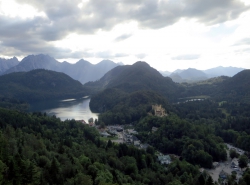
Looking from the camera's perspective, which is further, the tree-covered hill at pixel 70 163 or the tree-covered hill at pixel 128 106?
the tree-covered hill at pixel 128 106

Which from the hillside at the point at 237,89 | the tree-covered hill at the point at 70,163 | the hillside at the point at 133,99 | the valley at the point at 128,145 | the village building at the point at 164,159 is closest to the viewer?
the tree-covered hill at the point at 70,163

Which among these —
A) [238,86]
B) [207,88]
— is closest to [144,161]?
[238,86]

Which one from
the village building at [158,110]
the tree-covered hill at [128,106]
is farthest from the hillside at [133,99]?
the village building at [158,110]

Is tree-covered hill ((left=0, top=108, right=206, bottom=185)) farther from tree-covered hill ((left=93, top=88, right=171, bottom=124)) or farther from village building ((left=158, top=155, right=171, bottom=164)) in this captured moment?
tree-covered hill ((left=93, top=88, right=171, bottom=124))

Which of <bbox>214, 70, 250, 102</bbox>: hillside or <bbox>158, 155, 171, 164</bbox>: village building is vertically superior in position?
<bbox>214, 70, 250, 102</bbox>: hillside

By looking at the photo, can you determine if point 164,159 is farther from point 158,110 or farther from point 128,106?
point 128,106

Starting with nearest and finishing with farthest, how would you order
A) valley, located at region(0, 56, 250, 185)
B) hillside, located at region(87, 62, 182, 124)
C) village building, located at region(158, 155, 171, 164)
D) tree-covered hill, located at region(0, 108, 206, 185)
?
1. tree-covered hill, located at region(0, 108, 206, 185)
2. valley, located at region(0, 56, 250, 185)
3. village building, located at region(158, 155, 171, 164)
4. hillside, located at region(87, 62, 182, 124)

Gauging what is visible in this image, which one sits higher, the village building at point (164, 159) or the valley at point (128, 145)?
the valley at point (128, 145)

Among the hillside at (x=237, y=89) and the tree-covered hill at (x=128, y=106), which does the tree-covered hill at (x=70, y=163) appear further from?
the hillside at (x=237, y=89)

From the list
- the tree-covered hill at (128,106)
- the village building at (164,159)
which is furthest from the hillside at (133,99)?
the village building at (164,159)

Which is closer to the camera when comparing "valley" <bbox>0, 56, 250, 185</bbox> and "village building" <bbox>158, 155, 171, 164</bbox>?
"valley" <bbox>0, 56, 250, 185</bbox>

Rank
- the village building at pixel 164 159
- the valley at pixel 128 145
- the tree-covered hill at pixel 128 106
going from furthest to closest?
the tree-covered hill at pixel 128 106 → the village building at pixel 164 159 → the valley at pixel 128 145

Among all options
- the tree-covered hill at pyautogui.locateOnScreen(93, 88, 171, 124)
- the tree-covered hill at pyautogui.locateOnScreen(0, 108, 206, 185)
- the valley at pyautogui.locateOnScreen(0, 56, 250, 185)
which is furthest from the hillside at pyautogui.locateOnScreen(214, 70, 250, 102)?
the tree-covered hill at pyautogui.locateOnScreen(0, 108, 206, 185)

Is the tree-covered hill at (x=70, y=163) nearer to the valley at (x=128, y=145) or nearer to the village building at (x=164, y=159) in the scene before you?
the valley at (x=128, y=145)
